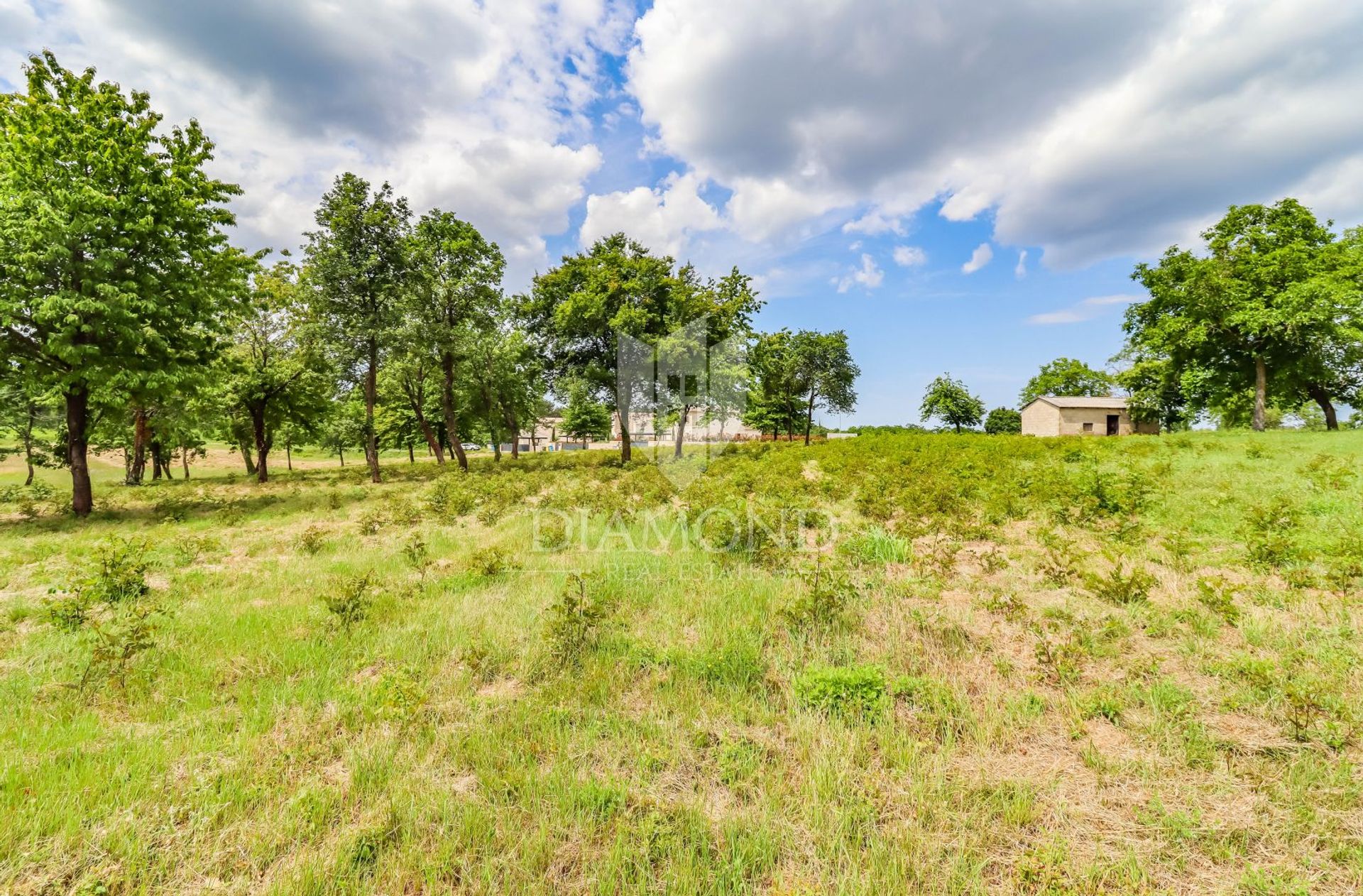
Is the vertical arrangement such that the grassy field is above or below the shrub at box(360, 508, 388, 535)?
below

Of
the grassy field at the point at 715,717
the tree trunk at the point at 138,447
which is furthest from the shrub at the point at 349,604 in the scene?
→ the tree trunk at the point at 138,447

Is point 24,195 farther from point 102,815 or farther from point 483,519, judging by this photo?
point 102,815

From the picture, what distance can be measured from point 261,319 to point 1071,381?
95147mm

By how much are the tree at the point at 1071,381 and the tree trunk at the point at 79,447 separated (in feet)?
284

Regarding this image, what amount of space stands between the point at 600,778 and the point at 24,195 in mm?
20309

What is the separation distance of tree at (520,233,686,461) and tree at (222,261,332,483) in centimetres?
1199

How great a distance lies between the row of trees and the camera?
13070 millimetres

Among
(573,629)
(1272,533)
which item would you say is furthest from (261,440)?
(1272,533)

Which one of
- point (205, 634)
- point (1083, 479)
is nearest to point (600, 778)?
point (205, 634)

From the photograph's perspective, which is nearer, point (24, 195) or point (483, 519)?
point (24, 195)

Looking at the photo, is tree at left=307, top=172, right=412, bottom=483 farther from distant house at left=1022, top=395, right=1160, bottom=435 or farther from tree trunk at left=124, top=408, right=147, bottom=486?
distant house at left=1022, top=395, right=1160, bottom=435

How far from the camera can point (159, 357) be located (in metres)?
14.7

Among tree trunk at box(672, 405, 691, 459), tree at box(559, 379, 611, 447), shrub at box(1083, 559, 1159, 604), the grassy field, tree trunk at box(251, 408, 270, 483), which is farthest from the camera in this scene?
tree at box(559, 379, 611, 447)

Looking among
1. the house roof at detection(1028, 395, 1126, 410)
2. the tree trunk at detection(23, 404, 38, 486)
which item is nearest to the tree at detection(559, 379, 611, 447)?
the tree trunk at detection(23, 404, 38, 486)
